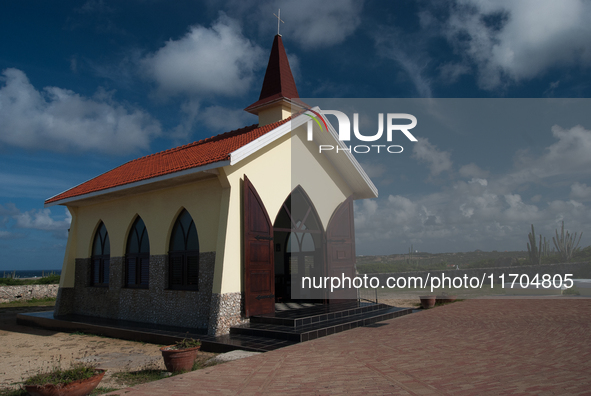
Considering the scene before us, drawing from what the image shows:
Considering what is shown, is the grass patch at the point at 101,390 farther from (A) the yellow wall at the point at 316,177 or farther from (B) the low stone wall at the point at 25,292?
(B) the low stone wall at the point at 25,292

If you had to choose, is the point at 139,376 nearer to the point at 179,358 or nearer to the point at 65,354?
the point at 179,358

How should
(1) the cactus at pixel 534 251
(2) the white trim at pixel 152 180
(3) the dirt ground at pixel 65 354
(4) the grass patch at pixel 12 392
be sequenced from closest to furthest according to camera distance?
(4) the grass patch at pixel 12 392 < (3) the dirt ground at pixel 65 354 < (2) the white trim at pixel 152 180 < (1) the cactus at pixel 534 251

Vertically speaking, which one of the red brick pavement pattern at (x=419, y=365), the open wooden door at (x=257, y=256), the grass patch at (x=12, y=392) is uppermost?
the open wooden door at (x=257, y=256)

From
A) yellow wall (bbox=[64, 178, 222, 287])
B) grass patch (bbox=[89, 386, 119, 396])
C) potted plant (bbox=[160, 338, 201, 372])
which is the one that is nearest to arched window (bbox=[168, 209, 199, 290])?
yellow wall (bbox=[64, 178, 222, 287])

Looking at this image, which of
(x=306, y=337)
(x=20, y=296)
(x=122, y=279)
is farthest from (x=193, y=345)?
(x=20, y=296)

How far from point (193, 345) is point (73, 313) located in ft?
32.3

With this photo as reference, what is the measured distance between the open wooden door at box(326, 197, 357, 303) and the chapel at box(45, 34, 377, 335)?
42mm

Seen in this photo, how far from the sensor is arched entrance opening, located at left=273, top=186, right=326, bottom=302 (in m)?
13.7

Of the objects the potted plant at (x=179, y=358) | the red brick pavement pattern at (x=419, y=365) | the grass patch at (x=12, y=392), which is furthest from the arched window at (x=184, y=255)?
the grass patch at (x=12, y=392)

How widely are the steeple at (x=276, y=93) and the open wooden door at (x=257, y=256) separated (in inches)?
190

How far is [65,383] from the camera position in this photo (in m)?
5.51

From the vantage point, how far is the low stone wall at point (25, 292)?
22906 mm

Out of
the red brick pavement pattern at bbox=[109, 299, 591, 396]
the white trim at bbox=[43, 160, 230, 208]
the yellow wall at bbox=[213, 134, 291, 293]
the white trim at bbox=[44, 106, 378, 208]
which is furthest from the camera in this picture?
the yellow wall at bbox=[213, 134, 291, 293]

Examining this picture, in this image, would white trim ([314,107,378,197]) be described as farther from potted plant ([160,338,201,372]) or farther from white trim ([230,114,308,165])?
potted plant ([160,338,201,372])
